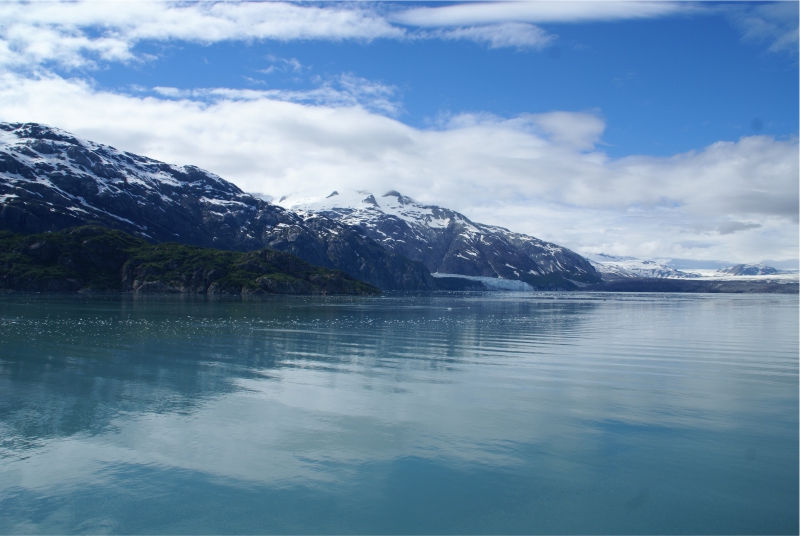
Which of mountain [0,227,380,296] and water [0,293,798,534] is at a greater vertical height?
mountain [0,227,380,296]

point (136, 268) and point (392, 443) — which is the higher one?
point (136, 268)

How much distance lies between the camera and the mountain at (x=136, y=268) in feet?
480

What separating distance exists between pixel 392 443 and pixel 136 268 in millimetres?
164452

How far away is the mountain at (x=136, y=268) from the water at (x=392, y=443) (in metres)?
127

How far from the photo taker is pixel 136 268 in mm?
162625

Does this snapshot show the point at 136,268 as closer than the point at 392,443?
No

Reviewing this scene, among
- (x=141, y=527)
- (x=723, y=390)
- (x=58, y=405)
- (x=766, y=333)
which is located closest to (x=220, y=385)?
(x=58, y=405)

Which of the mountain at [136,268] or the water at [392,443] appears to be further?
the mountain at [136,268]

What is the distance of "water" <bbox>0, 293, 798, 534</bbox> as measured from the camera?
12.9 meters

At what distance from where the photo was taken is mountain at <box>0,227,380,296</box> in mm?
146375

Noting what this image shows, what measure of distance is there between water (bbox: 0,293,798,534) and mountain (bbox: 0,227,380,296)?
416 feet

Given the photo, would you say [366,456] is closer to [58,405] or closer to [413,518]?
[413,518]

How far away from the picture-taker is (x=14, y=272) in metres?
141

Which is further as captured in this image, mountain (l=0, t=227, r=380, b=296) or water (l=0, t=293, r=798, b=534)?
mountain (l=0, t=227, r=380, b=296)
